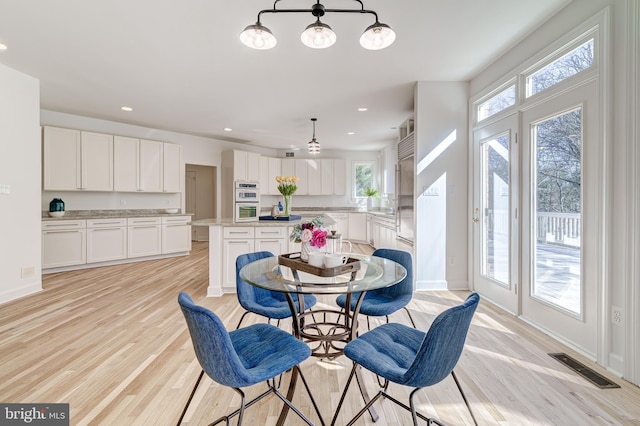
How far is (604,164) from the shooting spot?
2162 millimetres

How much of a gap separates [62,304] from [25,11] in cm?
298

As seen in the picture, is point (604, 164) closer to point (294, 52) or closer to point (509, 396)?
point (509, 396)

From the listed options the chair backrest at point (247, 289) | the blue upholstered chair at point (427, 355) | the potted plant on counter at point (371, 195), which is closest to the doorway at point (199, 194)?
the potted plant on counter at point (371, 195)

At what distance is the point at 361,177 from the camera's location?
29.8ft

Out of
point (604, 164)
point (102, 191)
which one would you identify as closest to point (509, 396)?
point (604, 164)

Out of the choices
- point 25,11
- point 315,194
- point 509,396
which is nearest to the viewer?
point 509,396

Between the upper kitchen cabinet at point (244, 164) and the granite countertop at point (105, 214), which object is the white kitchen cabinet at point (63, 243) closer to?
the granite countertop at point (105, 214)

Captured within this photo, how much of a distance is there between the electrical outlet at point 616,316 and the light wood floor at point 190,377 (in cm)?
36

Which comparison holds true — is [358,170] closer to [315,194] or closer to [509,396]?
[315,194]

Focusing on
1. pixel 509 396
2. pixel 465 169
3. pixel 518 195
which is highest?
pixel 465 169

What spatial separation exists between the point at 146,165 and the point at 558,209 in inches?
263

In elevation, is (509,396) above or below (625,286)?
below

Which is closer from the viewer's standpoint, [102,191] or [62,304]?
[62,304]

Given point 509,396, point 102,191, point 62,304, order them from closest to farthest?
1. point 509,396
2. point 62,304
3. point 102,191
